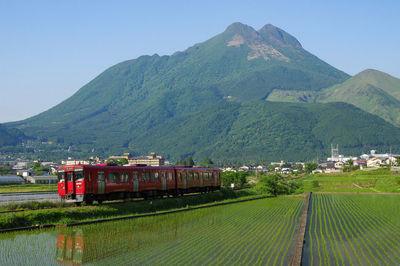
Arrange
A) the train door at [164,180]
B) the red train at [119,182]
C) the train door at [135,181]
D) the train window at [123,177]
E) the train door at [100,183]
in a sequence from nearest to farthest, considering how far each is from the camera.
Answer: the red train at [119,182]
the train door at [100,183]
the train window at [123,177]
the train door at [135,181]
the train door at [164,180]

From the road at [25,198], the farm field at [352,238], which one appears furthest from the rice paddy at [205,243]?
the road at [25,198]

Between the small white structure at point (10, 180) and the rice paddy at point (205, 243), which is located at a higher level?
the small white structure at point (10, 180)

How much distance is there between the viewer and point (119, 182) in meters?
32.2

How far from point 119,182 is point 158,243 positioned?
13.2 metres

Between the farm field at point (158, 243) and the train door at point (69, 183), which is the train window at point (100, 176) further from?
the farm field at point (158, 243)

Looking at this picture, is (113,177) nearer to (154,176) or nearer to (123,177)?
(123,177)

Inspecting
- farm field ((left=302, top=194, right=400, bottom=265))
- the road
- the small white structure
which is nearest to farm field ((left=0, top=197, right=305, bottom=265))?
farm field ((left=302, top=194, right=400, bottom=265))

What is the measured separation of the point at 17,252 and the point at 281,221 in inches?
628

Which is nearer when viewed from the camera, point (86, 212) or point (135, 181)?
point (86, 212)

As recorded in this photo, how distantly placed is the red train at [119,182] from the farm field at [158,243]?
13.6 feet

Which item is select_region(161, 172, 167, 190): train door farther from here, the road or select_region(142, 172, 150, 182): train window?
the road

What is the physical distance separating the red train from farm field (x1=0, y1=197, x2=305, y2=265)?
4136 mm

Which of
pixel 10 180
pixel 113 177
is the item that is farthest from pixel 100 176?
pixel 10 180

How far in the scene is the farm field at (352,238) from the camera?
1734 cm
